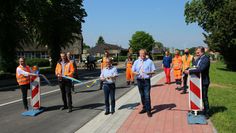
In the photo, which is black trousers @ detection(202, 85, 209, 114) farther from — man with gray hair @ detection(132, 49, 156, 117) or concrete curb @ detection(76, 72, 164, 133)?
concrete curb @ detection(76, 72, 164, 133)

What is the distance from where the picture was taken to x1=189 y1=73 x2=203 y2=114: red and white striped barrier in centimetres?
897

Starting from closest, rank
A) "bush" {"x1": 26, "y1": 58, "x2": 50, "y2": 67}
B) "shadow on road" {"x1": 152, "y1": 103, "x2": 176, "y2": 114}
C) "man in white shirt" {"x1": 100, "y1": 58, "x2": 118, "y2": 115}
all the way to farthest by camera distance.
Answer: "man in white shirt" {"x1": 100, "y1": 58, "x2": 118, "y2": 115} → "shadow on road" {"x1": 152, "y1": 103, "x2": 176, "y2": 114} → "bush" {"x1": 26, "y1": 58, "x2": 50, "y2": 67}

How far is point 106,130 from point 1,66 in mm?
26754

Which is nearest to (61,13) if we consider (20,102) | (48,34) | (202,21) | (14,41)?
(48,34)

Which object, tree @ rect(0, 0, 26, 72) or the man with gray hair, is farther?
tree @ rect(0, 0, 26, 72)

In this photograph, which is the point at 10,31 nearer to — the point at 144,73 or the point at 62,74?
the point at 62,74

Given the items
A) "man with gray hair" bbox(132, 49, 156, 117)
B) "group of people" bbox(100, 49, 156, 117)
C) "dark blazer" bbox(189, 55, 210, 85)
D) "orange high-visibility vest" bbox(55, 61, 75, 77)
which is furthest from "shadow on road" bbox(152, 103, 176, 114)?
"orange high-visibility vest" bbox(55, 61, 75, 77)

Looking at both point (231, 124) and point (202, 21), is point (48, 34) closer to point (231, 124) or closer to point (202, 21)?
point (202, 21)

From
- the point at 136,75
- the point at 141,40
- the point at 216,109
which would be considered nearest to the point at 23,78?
the point at 136,75

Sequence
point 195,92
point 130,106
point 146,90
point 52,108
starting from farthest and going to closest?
point 52,108, point 130,106, point 146,90, point 195,92

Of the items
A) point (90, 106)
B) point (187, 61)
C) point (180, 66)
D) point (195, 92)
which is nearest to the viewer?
point (195, 92)

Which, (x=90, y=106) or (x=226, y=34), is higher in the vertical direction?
(x=226, y=34)

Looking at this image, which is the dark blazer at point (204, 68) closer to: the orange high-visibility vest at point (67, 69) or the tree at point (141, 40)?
the orange high-visibility vest at point (67, 69)

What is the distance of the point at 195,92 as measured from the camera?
904 cm
